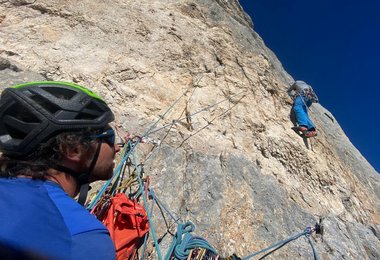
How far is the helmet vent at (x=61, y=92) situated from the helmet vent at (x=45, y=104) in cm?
8

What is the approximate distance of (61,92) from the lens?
1945mm

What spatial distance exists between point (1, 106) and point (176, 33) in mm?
5404

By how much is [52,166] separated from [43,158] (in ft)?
0.27

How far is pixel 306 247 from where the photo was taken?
4.41 metres

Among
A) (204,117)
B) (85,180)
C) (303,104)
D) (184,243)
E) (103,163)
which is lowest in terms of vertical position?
(184,243)

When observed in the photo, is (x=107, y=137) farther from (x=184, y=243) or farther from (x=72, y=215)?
(x=184, y=243)

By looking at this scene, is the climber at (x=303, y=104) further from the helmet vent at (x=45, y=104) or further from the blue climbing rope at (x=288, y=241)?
the helmet vent at (x=45, y=104)

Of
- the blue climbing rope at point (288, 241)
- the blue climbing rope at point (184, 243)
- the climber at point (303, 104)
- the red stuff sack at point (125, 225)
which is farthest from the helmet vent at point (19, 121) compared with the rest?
the climber at point (303, 104)

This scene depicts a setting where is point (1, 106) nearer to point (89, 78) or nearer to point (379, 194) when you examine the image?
point (89, 78)

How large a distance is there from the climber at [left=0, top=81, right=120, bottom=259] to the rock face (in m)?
2.17

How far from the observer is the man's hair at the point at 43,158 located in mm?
1604

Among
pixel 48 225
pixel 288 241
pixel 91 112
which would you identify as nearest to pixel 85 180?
pixel 91 112

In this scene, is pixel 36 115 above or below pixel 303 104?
below

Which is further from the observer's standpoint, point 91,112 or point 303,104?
point 303,104
